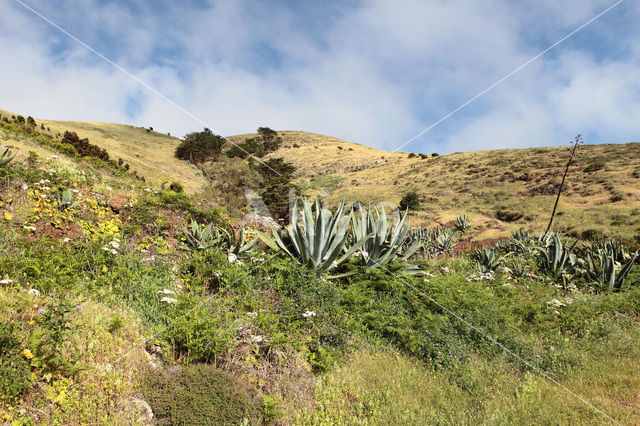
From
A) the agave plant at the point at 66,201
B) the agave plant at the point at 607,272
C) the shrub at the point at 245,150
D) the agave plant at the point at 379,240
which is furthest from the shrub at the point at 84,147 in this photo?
the shrub at the point at 245,150

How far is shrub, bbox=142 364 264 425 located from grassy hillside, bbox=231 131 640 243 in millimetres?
17814

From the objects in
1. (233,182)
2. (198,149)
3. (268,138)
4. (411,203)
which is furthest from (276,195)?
(268,138)

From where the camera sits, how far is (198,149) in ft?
130

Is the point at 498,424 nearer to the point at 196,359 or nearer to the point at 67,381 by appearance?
the point at 196,359

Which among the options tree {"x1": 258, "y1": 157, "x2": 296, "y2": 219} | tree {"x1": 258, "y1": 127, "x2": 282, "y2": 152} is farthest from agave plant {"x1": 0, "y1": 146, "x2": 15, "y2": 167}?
tree {"x1": 258, "y1": 127, "x2": 282, "y2": 152}

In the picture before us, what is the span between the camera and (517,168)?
120ft

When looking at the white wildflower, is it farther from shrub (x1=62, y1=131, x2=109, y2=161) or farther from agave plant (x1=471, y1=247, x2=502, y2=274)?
shrub (x1=62, y1=131, x2=109, y2=161)

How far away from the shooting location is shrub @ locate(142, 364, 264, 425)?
2.52 metres

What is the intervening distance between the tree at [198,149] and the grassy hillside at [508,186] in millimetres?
12720

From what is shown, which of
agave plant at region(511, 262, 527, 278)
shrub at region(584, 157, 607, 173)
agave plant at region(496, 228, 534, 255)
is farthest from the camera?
shrub at region(584, 157, 607, 173)

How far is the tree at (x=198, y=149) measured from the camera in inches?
1547

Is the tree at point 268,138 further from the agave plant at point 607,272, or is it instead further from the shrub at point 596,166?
the agave plant at point 607,272

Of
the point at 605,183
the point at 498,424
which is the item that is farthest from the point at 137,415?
the point at 605,183

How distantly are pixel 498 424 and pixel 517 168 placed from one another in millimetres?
40761
